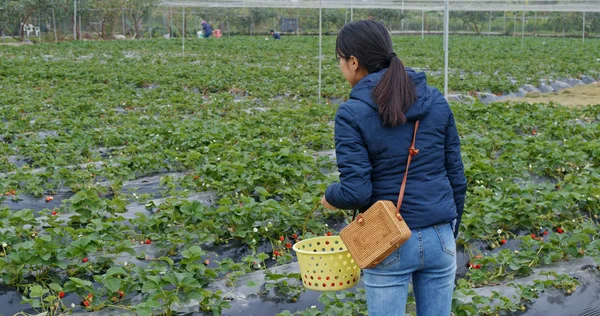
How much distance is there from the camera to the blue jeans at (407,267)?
2.54 metres

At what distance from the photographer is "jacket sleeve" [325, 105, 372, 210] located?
8.21ft

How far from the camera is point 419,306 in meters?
2.73

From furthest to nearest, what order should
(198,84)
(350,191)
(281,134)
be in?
(198,84), (281,134), (350,191)

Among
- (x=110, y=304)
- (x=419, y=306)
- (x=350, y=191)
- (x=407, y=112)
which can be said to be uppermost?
(x=407, y=112)

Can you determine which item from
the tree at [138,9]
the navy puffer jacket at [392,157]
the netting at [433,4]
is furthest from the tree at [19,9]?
the navy puffer jacket at [392,157]

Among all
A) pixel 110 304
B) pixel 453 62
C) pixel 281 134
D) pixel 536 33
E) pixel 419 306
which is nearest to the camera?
pixel 419 306

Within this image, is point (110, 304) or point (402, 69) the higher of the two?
point (402, 69)

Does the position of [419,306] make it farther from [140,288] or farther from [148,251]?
[148,251]

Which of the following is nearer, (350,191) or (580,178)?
(350,191)

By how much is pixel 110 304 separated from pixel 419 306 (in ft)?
6.18

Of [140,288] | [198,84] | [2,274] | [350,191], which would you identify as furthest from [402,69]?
[198,84]

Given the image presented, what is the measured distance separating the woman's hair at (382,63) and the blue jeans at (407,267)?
0.41m

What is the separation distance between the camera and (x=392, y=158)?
2555 millimetres

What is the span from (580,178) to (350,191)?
425 cm
